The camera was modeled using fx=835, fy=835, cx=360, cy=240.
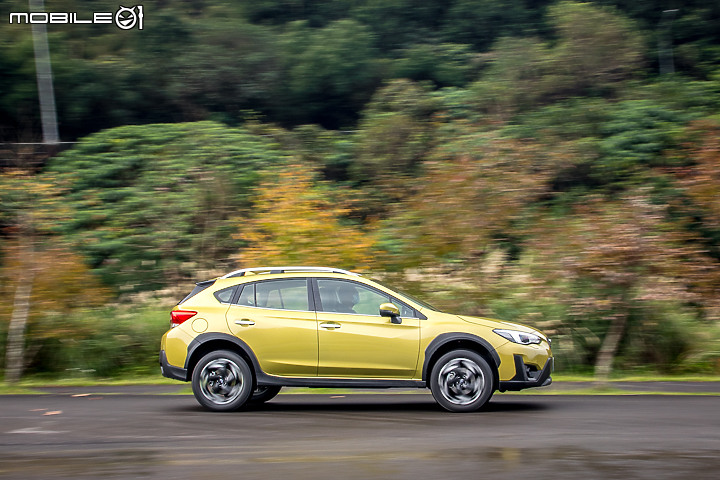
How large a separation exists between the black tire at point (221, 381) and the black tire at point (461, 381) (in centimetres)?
218

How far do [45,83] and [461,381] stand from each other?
85.6 feet

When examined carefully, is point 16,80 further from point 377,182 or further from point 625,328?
point 625,328

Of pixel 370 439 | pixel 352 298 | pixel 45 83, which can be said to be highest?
pixel 45 83

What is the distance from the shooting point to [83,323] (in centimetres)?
1445

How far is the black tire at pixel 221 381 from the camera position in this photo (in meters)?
9.66

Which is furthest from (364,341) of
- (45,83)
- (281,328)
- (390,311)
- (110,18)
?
(110,18)

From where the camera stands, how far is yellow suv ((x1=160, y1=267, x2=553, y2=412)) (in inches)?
369

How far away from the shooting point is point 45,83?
3089cm

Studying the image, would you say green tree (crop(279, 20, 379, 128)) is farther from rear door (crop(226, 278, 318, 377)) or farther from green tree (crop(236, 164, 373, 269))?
rear door (crop(226, 278, 318, 377))

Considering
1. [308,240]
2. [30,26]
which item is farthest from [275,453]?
[30,26]

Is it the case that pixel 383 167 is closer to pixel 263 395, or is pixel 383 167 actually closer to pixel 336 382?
pixel 263 395

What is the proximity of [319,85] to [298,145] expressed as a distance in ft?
18.7

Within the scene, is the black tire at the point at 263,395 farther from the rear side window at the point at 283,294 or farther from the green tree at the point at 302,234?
the green tree at the point at 302,234

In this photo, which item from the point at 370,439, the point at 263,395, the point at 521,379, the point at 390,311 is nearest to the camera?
the point at 370,439
